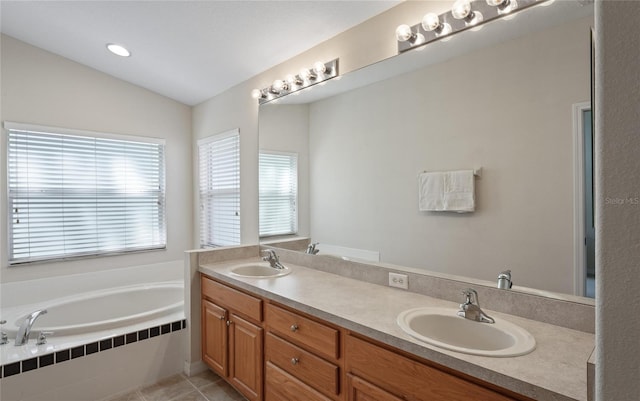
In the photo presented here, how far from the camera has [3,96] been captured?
114 inches

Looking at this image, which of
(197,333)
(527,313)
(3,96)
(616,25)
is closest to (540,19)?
(616,25)

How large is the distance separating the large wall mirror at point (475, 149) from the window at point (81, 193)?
7.42 ft

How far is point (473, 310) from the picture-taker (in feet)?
4.75

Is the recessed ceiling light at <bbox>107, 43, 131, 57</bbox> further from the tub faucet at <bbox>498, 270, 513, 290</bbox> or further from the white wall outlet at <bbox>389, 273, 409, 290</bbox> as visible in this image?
the tub faucet at <bbox>498, 270, 513, 290</bbox>

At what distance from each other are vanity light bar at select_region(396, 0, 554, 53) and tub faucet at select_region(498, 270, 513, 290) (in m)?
1.20

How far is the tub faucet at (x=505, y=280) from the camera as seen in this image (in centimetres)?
152

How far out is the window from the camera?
298 cm

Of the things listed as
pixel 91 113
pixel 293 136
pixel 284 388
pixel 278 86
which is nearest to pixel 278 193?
pixel 293 136

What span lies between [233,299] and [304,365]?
2.49ft

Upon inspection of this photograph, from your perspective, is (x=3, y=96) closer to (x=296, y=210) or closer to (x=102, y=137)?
(x=102, y=137)

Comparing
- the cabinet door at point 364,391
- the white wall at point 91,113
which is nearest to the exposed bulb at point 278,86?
the white wall at point 91,113

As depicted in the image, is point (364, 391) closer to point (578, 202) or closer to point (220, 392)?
point (578, 202)

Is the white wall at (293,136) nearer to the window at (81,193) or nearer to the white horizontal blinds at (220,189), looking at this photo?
the white horizontal blinds at (220,189)

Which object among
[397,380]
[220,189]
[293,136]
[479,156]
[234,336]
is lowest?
[234,336]
